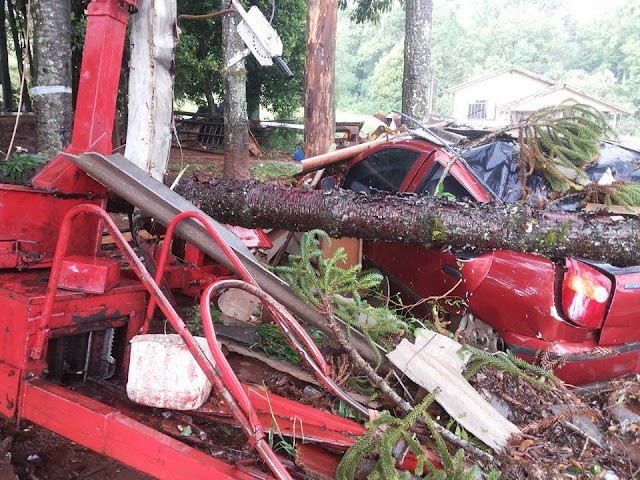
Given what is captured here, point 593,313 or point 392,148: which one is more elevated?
point 392,148

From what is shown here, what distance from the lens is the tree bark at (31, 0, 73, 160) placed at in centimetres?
541

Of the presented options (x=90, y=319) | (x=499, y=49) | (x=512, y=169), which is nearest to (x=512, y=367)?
(x=512, y=169)

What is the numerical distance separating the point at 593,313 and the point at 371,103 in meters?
51.1

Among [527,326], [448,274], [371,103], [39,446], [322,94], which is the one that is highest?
[371,103]

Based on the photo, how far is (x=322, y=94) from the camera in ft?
20.2

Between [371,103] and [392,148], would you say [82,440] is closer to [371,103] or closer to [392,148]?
[392,148]

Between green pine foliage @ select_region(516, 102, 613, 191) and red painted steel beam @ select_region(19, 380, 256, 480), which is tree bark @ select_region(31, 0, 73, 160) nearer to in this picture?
red painted steel beam @ select_region(19, 380, 256, 480)

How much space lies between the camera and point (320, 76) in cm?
609

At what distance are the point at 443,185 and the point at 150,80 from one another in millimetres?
2164

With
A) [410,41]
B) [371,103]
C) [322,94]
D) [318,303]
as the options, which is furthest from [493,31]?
[318,303]

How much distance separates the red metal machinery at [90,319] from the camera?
6.20 feet

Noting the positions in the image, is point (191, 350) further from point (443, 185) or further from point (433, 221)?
point (443, 185)

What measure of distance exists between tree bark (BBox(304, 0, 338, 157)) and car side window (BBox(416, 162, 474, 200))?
2.48 meters

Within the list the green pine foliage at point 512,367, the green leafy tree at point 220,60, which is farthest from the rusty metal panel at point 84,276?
the green leafy tree at point 220,60
